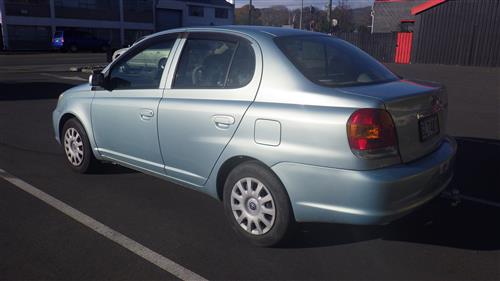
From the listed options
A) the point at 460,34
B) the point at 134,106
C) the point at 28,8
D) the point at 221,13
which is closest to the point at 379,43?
the point at 460,34

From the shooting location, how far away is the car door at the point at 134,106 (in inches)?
166

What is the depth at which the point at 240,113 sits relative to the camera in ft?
11.4

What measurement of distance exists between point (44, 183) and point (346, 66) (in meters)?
3.46

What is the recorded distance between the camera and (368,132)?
2994mm

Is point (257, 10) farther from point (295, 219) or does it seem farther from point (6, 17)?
point (295, 219)

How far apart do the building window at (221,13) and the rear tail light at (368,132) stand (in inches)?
2755

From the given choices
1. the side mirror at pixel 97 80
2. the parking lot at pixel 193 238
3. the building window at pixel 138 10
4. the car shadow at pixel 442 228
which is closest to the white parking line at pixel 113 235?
the parking lot at pixel 193 238

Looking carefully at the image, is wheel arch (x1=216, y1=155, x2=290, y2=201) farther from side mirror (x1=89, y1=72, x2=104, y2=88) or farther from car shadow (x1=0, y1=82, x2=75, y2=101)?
car shadow (x1=0, y1=82, x2=75, y2=101)

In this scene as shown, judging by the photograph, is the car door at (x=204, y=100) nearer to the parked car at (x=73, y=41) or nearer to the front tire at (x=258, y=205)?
the front tire at (x=258, y=205)

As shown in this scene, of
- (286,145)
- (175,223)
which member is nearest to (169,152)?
(175,223)

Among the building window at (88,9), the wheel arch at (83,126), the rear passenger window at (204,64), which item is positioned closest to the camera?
the rear passenger window at (204,64)

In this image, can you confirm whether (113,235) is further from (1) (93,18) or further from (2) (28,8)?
(1) (93,18)

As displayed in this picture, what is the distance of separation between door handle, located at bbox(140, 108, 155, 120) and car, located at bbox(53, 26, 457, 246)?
17 mm

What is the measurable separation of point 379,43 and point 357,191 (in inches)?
1111
